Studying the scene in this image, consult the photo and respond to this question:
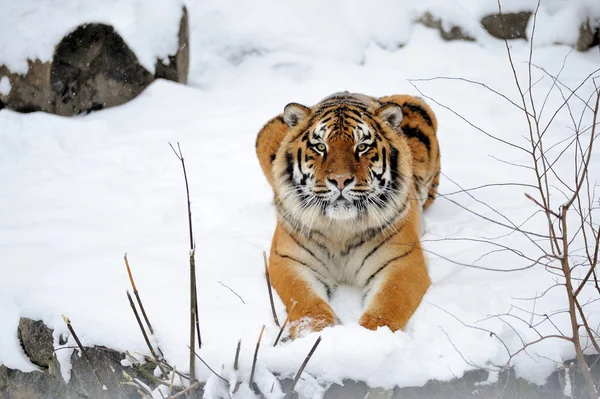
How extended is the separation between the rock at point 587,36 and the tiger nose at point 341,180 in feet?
17.2

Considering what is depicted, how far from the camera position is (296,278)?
→ 318 cm

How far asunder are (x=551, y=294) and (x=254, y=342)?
144 cm

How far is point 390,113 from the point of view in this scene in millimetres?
3426

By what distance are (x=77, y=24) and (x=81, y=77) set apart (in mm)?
530

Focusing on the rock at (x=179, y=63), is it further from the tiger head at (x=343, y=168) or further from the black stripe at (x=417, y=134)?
the tiger head at (x=343, y=168)

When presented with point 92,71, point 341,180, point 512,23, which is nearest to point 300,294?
point 341,180

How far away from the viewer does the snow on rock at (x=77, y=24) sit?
6035mm

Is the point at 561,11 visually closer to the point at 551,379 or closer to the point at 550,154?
the point at 550,154

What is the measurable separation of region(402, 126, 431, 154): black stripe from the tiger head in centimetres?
70

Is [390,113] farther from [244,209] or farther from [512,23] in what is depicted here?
[512,23]

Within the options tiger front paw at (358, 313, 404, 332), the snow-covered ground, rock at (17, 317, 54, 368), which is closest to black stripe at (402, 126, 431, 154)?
the snow-covered ground

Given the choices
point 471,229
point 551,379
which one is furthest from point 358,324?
point 471,229

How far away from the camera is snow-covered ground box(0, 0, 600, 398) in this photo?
2.69 m

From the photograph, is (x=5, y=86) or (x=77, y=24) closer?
(x=5, y=86)
